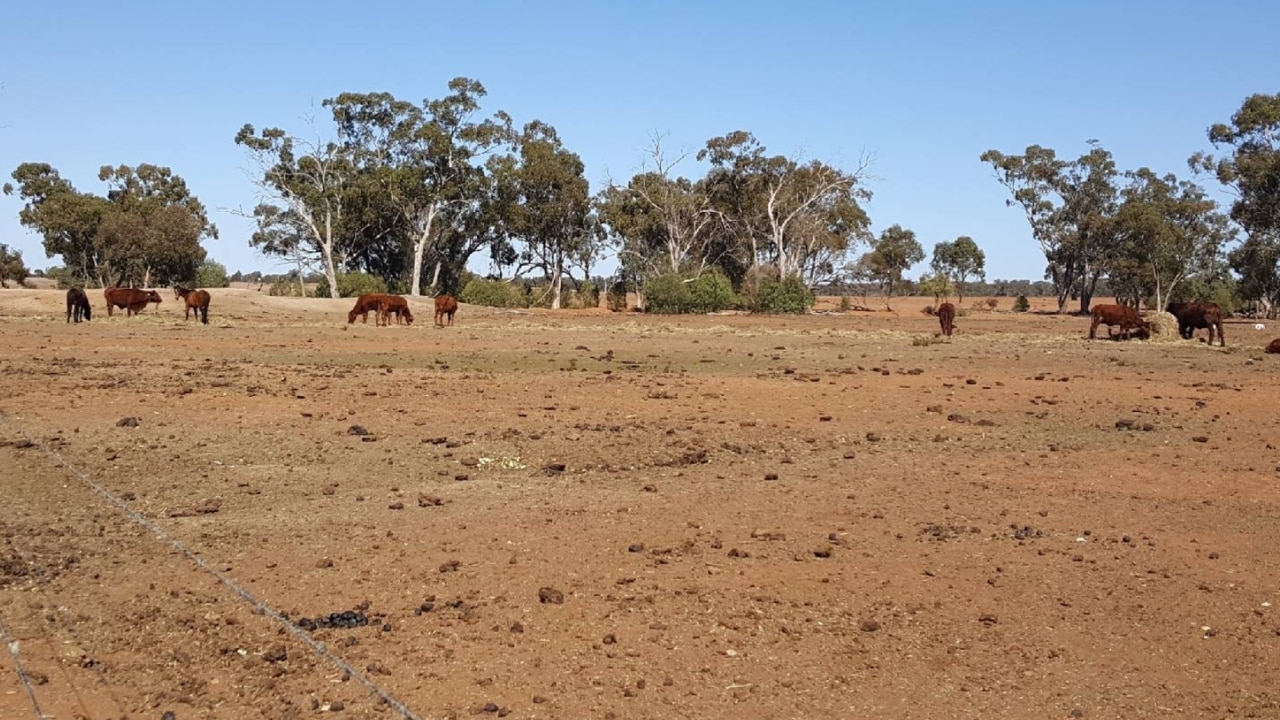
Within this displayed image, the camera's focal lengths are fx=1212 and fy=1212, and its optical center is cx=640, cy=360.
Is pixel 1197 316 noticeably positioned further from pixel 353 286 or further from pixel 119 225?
pixel 119 225

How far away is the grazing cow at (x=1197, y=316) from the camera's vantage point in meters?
35.8

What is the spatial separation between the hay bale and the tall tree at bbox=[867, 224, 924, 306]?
6416cm

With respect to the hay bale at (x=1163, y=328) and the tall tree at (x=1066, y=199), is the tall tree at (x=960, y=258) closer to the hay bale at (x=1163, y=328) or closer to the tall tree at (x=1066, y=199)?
the tall tree at (x=1066, y=199)

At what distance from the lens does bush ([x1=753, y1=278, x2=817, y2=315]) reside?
6438cm

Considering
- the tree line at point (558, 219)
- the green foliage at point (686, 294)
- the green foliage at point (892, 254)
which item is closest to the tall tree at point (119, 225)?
the tree line at point (558, 219)

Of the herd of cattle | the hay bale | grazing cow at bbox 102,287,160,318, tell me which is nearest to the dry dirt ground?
the hay bale

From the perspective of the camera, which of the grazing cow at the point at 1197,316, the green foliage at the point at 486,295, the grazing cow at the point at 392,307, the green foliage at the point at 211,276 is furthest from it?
the green foliage at the point at 211,276

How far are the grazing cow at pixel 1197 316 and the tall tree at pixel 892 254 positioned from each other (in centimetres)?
6392

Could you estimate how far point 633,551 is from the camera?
941cm

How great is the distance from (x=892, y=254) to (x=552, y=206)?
3745 centimetres

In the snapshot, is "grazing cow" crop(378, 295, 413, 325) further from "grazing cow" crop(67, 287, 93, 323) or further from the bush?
the bush

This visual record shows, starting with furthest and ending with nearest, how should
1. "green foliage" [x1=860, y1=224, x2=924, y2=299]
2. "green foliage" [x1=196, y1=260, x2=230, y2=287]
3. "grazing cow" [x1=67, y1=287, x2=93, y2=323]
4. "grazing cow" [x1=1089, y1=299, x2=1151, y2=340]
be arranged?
"green foliage" [x1=860, y1=224, x2=924, y2=299]
"green foliage" [x1=196, y1=260, x2=230, y2=287]
"grazing cow" [x1=67, y1=287, x2=93, y2=323]
"grazing cow" [x1=1089, y1=299, x2=1151, y2=340]

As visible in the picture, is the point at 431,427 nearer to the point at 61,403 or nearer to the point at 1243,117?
the point at 61,403

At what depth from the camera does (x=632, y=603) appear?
8.08 m
